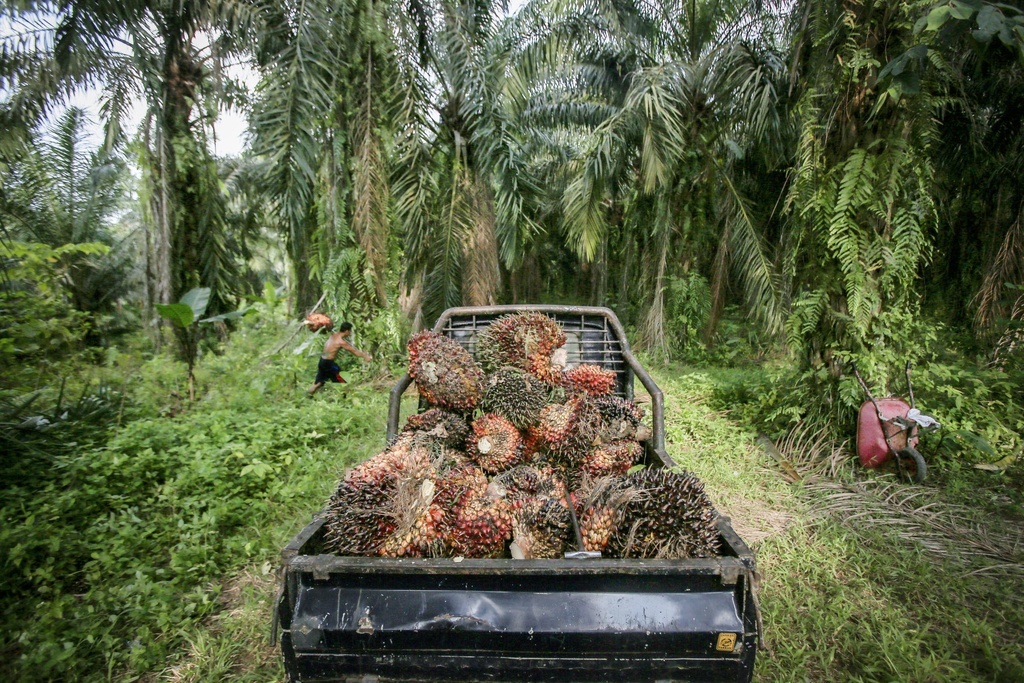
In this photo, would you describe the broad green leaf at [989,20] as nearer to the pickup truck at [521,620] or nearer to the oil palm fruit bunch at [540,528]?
the pickup truck at [521,620]

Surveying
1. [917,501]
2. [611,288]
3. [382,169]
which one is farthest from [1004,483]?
[611,288]

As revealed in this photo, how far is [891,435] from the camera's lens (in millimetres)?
3832

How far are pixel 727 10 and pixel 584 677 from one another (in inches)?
388

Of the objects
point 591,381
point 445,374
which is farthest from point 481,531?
point 591,381

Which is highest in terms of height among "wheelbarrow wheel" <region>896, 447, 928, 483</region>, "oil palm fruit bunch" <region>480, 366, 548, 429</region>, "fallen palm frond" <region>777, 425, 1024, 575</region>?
"oil palm fruit bunch" <region>480, 366, 548, 429</region>

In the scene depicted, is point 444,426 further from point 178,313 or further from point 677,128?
point 677,128

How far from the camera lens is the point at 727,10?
27.3 ft

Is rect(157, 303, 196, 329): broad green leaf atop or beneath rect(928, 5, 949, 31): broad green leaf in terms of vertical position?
beneath

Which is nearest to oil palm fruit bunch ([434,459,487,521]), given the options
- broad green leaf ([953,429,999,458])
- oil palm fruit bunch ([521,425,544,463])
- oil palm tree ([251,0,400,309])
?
oil palm fruit bunch ([521,425,544,463])

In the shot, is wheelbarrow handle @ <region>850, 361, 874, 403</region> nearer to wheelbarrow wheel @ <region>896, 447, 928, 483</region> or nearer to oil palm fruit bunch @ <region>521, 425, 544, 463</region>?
wheelbarrow wheel @ <region>896, 447, 928, 483</region>

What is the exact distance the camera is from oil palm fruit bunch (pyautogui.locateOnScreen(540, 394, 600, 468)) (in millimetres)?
2355

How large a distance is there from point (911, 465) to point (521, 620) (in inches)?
151

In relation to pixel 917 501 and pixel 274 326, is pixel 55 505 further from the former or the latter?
pixel 274 326

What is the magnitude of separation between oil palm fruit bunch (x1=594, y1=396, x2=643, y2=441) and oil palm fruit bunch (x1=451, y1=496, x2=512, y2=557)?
793mm
